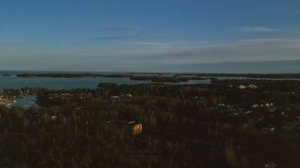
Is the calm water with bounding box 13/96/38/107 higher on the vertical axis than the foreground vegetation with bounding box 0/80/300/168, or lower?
lower

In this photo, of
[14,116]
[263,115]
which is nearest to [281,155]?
[263,115]

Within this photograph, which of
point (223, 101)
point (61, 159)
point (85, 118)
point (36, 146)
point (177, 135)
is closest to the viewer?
point (61, 159)

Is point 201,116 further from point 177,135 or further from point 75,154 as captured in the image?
point 75,154

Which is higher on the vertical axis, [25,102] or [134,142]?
[134,142]

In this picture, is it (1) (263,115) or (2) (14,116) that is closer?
(2) (14,116)

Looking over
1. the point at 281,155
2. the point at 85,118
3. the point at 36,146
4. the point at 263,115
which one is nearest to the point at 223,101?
the point at 263,115

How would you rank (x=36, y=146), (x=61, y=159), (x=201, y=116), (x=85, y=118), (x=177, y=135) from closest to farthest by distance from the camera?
1. (x=61, y=159)
2. (x=36, y=146)
3. (x=177, y=135)
4. (x=85, y=118)
5. (x=201, y=116)

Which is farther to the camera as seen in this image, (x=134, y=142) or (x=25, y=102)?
(x=25, y=102)

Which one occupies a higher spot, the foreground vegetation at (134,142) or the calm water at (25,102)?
the foreground vegetation at (134,142)

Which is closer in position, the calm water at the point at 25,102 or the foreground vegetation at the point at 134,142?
the foreground vegetation at the point at 134,142

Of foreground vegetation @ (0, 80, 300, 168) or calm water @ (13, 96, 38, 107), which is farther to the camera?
calm water @ (13, 96, 38, 107)

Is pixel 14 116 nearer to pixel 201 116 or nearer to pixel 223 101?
pixel 201 116
